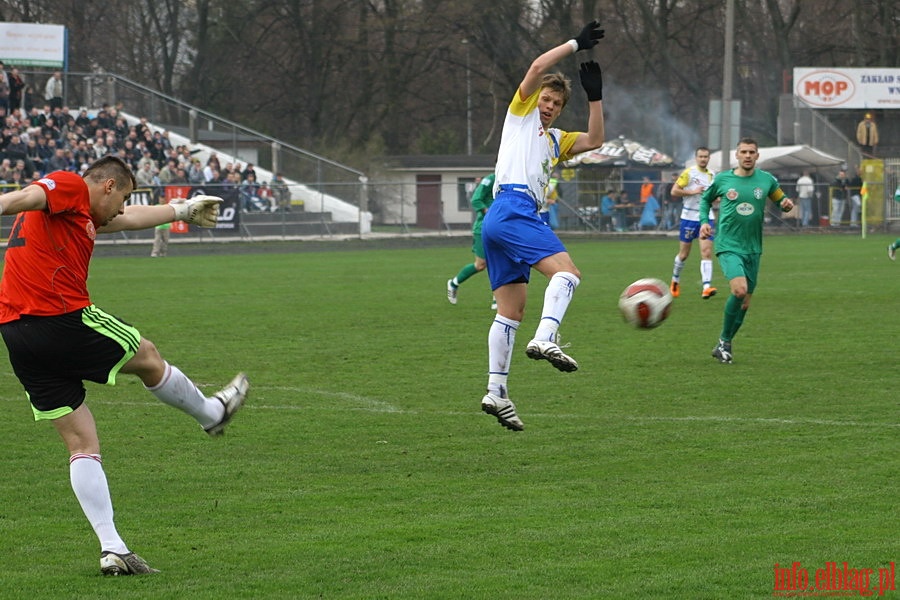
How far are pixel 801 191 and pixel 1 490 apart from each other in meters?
38.7

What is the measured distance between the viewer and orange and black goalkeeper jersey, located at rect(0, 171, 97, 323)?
19.1 feet

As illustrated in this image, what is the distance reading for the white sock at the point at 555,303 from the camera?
7941mm

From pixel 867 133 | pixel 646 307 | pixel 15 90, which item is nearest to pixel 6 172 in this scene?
pixel 15 90

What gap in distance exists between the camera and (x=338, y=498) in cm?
724

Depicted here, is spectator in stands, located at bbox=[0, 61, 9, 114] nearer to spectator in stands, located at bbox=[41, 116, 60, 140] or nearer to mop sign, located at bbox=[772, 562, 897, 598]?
spectator in stands, located at bbox=[41, 116, 60, 140]

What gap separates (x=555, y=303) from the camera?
26.7 ft

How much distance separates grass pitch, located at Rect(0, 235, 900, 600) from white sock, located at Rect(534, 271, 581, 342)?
0.82 m

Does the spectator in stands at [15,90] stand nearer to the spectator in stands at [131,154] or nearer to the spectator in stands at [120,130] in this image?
the spectator in stands at [120,130]

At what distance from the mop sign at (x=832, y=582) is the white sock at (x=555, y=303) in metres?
2.57

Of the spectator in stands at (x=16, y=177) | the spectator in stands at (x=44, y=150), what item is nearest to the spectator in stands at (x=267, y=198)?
the spectator in stands at (x=44, y=150)

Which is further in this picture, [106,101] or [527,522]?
[106,101]

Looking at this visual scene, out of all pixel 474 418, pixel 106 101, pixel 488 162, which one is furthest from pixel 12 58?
pixel 474 418

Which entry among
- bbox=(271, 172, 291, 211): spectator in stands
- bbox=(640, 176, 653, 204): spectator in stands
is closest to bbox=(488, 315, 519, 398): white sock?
bbox=(271, 172, 291, 211): spectator in stands

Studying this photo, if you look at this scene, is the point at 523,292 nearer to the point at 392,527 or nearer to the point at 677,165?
the point at 392,527
